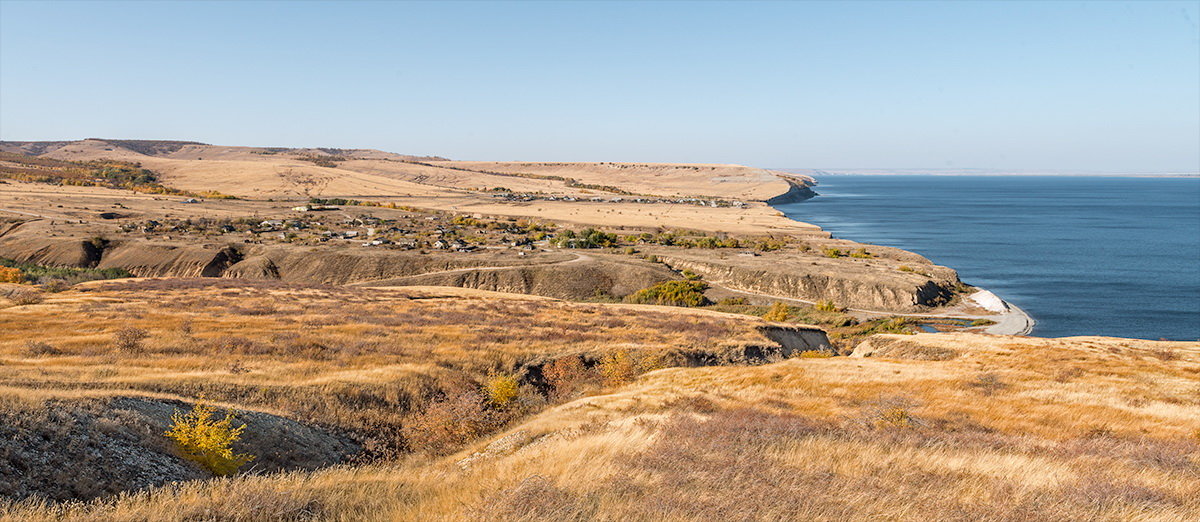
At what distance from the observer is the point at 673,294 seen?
73.4 m

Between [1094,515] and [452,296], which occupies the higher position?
[1094,515]

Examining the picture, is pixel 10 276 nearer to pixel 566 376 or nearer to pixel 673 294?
pixel 566 376

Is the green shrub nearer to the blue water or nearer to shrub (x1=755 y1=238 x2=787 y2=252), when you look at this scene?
shrub (x1=755 y1=238 x2=787 y2=252)

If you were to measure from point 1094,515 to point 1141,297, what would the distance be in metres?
95.2

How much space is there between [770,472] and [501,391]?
15.0 m

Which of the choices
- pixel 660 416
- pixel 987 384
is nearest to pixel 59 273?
pixel 660 416

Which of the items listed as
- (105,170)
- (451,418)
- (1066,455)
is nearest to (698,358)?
(451,418)

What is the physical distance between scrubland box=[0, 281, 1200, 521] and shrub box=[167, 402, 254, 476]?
2535 mm

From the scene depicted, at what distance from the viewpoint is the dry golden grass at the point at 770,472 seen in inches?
Result: 316

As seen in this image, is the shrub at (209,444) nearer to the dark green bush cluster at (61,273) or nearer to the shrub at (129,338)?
the shrub at (129,338)

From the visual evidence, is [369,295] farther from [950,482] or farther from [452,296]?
[950,482]

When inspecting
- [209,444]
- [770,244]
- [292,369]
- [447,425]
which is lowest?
[770,244]

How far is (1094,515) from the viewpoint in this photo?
7980 millimetres

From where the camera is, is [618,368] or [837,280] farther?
[837,280]
